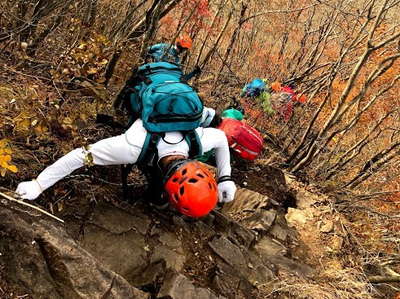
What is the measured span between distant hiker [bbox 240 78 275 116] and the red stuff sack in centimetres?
273

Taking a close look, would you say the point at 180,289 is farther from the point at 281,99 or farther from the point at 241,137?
the point at 281,99

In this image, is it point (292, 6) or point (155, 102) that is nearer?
point (155, 102)

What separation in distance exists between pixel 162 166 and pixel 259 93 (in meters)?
5.09

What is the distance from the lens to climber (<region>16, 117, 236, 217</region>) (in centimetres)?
292

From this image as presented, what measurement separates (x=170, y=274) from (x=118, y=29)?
10.4 ft

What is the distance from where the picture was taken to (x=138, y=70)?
3760mm

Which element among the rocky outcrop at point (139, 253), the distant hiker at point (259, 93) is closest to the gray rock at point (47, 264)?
the rocky outcrop at point (139, 253)

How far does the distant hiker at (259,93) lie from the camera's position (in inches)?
305

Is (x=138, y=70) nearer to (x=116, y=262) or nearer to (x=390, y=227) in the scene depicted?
(x=116, y=262)

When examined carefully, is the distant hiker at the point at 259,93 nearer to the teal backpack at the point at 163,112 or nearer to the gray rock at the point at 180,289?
the teal backpack at the point at 163,112

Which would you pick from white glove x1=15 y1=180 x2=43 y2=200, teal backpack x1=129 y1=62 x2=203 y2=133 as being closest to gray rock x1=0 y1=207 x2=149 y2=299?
white glove x1=15 y1=180 x2=43 y2=200

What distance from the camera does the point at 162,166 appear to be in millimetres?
3223

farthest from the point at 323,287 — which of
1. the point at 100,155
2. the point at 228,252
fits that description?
the point at 100,155

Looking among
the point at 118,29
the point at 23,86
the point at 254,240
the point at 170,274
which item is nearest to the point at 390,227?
the point at 254,240
